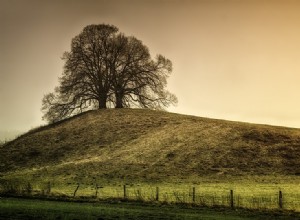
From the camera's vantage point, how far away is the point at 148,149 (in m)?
61.1

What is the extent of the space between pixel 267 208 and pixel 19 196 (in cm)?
2005

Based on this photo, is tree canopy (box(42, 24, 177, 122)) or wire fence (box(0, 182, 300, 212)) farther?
tree canopy (box(42, 24, 177, 122))

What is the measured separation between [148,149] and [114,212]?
3192cm

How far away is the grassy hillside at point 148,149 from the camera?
53.1 metres

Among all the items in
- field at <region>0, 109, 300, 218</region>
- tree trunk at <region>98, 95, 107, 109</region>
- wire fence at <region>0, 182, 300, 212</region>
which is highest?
tree trunk at <region>98, 95, 107, 109</region>

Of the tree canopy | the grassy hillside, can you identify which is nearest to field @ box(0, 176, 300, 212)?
the grassy hillside

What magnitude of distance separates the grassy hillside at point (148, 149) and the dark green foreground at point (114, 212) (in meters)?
17.1

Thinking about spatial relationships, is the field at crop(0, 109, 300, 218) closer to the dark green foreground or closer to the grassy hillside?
the grassy hillside

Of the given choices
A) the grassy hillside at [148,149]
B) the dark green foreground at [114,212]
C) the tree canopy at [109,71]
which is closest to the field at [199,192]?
the dark green foreground at [114,212]

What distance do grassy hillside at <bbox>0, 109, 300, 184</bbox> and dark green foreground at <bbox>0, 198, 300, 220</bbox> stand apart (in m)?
17.1

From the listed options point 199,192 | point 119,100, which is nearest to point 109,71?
point 119,100

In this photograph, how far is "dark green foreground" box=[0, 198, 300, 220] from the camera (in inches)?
1080

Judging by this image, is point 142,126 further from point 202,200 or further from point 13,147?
point 202,200

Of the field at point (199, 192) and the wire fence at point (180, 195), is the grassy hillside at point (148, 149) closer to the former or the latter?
the field at point (199, 192)
